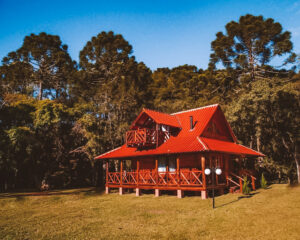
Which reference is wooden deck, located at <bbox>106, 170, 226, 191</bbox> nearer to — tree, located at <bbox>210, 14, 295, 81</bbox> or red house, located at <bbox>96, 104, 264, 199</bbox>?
red house, located at <bbox>96, 104, 264, 199</bbox>

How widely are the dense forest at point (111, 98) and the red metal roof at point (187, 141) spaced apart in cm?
461

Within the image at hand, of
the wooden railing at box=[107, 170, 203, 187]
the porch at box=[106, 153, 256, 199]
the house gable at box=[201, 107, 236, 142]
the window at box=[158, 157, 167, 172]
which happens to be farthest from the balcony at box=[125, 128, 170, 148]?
the house gable at box=[201, 107, 236, 142]

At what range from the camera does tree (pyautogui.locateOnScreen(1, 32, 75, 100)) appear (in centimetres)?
3173

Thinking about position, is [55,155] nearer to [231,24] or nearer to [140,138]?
[140,138]

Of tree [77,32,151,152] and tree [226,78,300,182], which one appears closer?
tree [226,78,300,182]

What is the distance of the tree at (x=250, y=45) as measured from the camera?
86.9 feet

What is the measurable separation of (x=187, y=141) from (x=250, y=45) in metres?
17.2

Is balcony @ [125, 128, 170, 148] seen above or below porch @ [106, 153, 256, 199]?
above

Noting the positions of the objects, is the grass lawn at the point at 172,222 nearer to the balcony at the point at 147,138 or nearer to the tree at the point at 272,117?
the balcony at the point at 147,138

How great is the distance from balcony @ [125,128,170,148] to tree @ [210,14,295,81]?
13369 millimetres

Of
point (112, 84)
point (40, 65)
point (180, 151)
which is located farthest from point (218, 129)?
point (40, 65)

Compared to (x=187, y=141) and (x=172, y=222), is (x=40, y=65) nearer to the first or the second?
(x=187, y=141)

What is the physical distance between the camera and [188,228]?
8.75 metres

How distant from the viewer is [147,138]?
19156 mm
